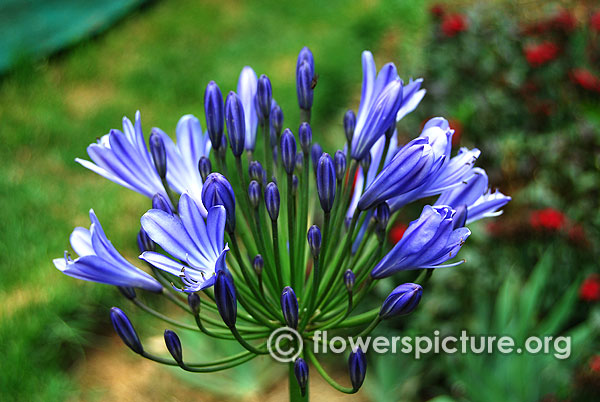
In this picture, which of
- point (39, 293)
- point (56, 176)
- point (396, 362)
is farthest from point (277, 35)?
point (396, 362)

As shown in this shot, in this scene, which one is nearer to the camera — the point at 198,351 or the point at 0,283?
the point at 198,351

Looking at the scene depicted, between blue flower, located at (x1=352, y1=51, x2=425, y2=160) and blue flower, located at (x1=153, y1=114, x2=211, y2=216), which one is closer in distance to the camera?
blue flower, located at (x1=352, y1=51, x2=425, y2=160)

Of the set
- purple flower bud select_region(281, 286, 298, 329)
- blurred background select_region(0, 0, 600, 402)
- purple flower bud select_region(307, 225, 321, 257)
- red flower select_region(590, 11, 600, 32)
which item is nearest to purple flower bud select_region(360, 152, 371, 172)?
purple flower bud select_region(307, 225, 321, 257)

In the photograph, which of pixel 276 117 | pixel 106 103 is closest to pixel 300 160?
pixel 276 117

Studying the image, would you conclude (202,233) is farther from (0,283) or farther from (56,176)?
(56,176)

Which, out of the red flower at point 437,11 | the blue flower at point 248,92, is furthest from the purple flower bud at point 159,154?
the red flower at point 437,11

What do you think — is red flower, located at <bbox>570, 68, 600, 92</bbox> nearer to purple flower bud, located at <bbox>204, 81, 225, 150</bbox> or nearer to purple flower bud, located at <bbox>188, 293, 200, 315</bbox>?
purple flower bud, located at <bbox>204, 81, 225, 150</bbox>
